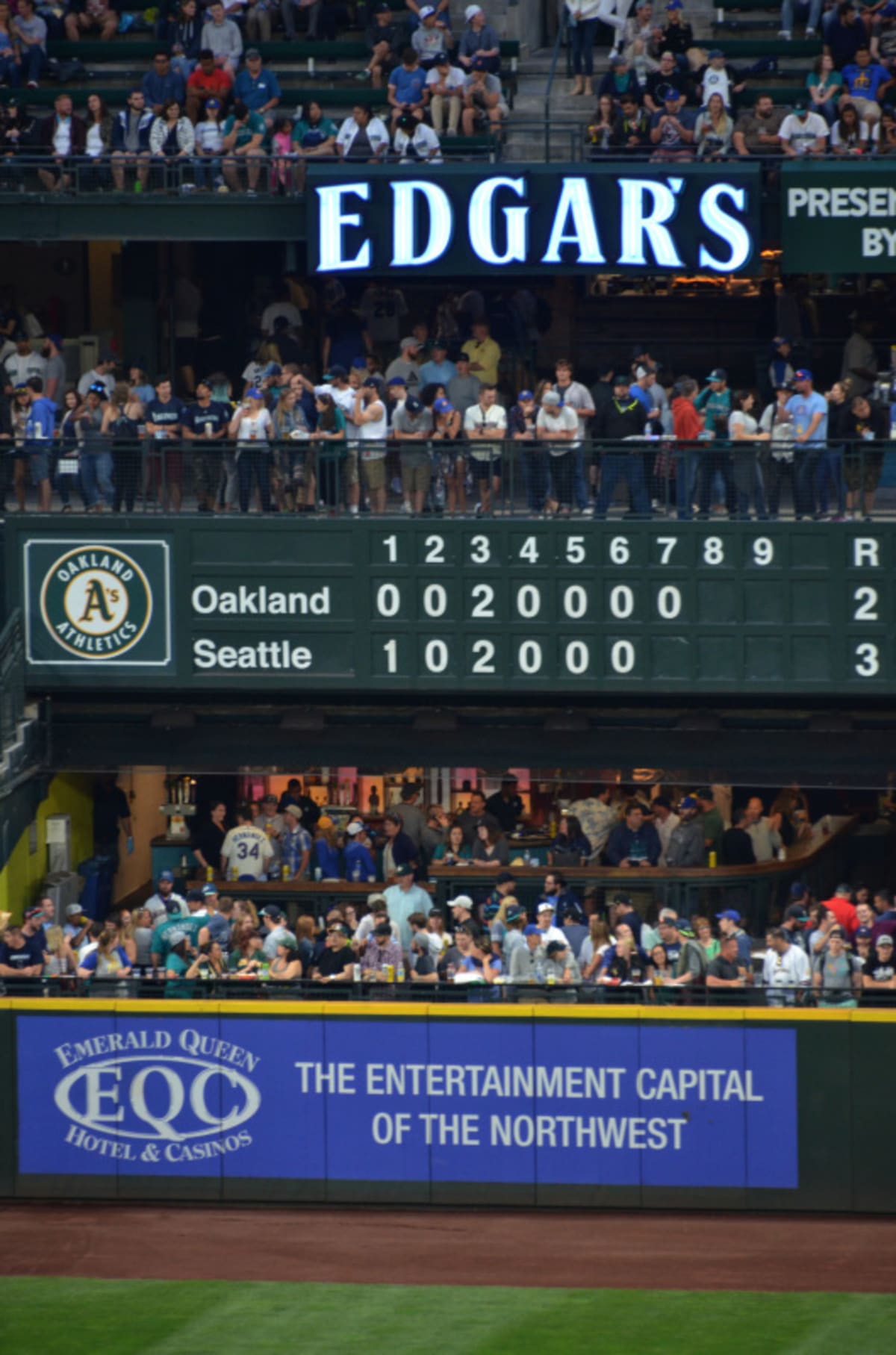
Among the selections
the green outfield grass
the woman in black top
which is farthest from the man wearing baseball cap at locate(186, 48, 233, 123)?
the green outfield grass

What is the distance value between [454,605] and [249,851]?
3835 millimetres

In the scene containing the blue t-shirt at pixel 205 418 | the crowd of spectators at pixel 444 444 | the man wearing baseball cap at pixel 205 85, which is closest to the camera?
the crowd of spectators at pixel 444 444

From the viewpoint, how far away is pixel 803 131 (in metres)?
Answer: 23.9

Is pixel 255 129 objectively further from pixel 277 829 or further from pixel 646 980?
pixel 646 980

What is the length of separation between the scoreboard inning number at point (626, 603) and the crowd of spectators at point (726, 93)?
437cm

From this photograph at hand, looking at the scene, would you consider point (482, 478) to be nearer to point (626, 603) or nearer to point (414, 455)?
point (414, 455)

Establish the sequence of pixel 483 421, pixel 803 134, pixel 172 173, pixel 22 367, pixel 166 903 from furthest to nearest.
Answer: pixel 22 367 < pixel 172 173 < pixel 803 134 < pixel 483 421 < pixel 166 903

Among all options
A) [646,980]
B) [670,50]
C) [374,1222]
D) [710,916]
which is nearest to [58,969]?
[374,1222]

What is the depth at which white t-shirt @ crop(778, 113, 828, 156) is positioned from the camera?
23.8 m

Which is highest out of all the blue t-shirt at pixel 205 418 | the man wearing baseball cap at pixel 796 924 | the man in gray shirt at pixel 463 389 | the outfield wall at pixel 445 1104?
the man in gray shirt at pixel 463 389

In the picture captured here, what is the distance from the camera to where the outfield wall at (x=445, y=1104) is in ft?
62.4

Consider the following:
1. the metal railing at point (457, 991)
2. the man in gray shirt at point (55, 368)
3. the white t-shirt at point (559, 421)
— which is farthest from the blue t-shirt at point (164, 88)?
the metal railing at point (457, 991)

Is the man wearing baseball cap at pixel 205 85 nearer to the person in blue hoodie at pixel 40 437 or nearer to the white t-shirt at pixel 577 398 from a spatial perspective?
the person in blue hoodie at pixel 40 437

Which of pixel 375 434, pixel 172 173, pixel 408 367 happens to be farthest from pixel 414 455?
pixel 172 173
